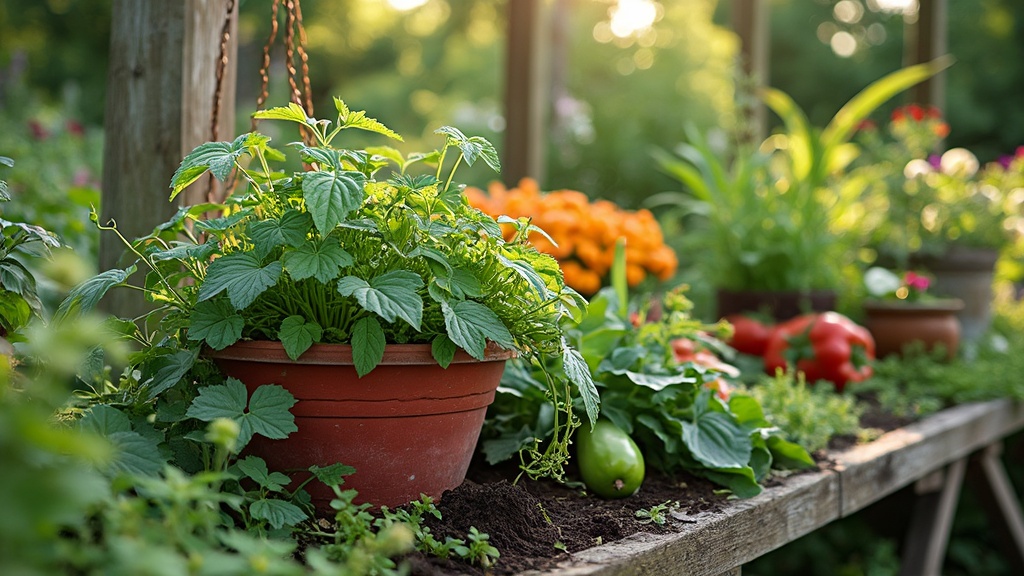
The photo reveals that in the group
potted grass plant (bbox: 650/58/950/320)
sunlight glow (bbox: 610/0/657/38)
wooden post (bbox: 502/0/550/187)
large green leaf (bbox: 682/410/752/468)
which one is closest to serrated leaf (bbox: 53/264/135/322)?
large green leaf (bbox: 682/410/752/468)

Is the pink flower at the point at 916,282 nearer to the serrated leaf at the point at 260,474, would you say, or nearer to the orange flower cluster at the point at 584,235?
the orange flower cluster at the point at 584,235

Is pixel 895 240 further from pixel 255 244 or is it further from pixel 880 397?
pixel 255 244

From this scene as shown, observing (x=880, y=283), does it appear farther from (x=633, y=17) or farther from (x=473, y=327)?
(x=633, y=17)

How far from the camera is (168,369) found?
1062 mm

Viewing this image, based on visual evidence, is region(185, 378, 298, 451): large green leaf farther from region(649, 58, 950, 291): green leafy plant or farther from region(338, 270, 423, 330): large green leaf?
region(649, 58, 950, 291): green leafy plant

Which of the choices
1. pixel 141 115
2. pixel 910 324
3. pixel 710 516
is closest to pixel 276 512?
pixel 710 516

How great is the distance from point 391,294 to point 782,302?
2122mm

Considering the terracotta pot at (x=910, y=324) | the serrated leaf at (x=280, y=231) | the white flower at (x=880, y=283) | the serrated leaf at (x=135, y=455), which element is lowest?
the terracotta pot at (x=910, y=324)

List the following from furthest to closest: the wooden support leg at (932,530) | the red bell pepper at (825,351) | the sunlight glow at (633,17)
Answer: the sunlight glow at (633,17) < the wooden support leg at (932,530) < the red bell pepper at (825,351)

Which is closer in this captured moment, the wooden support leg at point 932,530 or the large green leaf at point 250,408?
the large green leaf at point 250,408

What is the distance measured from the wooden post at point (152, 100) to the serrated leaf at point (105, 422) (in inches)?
25.6

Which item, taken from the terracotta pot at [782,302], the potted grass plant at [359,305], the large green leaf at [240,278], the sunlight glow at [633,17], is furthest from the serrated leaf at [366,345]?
the sunlight glow at [633,17]

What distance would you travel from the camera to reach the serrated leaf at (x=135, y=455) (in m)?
0.90

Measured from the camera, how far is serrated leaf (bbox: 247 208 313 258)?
1016mm
